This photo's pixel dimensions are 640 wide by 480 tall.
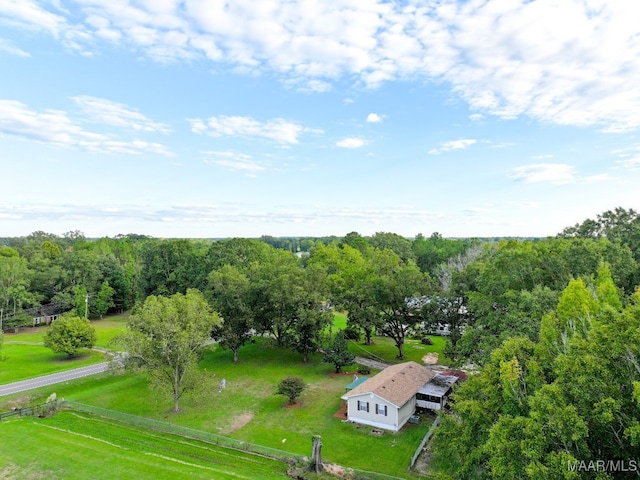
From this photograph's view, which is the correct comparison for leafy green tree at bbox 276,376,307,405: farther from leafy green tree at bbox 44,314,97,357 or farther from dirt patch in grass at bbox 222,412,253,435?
leafy green tree at bbox 44,314,97,357

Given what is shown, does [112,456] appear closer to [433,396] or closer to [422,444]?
[422,444]

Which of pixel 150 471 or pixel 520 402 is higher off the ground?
pixel 520 402

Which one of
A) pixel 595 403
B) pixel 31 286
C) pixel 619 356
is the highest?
pixel 619 356

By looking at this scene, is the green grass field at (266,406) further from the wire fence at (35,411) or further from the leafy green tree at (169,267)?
the leafy green tree at (169,267)

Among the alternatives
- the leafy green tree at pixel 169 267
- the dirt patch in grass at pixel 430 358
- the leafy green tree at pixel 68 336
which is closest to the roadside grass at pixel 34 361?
the leafy green tree at pixel 68 336

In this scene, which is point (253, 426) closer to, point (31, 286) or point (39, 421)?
point (39, 421)

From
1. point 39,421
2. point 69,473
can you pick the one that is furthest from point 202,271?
point 69,473

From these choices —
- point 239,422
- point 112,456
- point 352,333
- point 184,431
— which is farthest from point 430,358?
point 112,456
